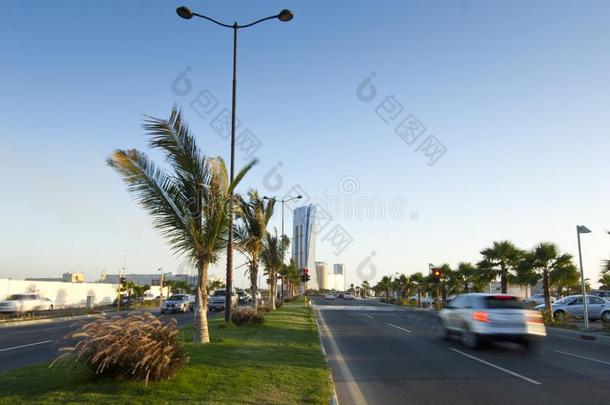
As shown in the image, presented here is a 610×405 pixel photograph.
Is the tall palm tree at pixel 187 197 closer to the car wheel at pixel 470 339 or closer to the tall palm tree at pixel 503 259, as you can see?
the car wheel at pixel 470 339

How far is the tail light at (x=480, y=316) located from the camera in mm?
13781

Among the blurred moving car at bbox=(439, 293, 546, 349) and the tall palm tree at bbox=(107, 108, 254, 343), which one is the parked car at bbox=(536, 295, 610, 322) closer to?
the blurred moving car at bbox=(439, 293, 546, 349)

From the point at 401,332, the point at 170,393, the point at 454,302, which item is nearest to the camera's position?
the point at 170,393

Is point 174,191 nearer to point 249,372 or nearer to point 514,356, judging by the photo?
point 249,372

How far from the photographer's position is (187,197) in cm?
1299

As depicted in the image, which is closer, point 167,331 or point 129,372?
point 129,372

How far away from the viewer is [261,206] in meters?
26.1

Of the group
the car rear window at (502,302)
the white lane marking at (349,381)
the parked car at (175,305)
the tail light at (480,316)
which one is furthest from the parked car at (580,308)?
the parked car at (175,305)

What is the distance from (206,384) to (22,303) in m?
31.4

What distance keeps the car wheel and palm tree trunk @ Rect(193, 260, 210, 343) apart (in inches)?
296

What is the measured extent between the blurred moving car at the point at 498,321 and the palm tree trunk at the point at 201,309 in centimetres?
756

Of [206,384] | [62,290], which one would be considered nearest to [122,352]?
[206,384]

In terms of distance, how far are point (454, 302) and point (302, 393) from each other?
10492mm

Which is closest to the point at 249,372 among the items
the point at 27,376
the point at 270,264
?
the point at 27,376
